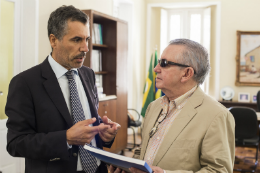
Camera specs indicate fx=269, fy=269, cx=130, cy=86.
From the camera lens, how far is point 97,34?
4348 mm

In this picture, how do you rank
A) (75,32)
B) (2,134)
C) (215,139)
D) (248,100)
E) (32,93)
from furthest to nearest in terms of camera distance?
(248,100) < (2,134) < (75,32) < (32,93) < (215,139)

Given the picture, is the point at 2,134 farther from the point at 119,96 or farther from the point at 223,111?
the point at 223,111

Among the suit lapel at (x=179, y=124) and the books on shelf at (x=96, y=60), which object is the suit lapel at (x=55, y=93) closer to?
the suit lapel at (x=179, y=124)

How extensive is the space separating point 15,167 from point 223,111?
2781mm

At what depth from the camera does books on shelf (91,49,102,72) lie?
14.2 ft

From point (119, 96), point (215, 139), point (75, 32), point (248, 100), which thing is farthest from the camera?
point (248, 100)

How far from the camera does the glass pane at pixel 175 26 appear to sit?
7.20m

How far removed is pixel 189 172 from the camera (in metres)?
1.43

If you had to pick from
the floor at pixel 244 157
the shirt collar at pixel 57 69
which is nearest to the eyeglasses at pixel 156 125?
the shirt collar at pixel 57 69

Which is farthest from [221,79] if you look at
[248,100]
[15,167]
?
[15,167]

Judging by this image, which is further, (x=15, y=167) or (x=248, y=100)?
(x=248, y=100)

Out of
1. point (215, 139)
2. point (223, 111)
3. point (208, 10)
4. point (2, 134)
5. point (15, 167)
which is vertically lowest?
point (15, 167)

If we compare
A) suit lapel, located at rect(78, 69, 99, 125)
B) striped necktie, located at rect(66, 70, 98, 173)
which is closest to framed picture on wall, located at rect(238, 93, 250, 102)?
suit lapel, located at rect(78, 69, 99, 125)

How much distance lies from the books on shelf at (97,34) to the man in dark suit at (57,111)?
8.44 feet
